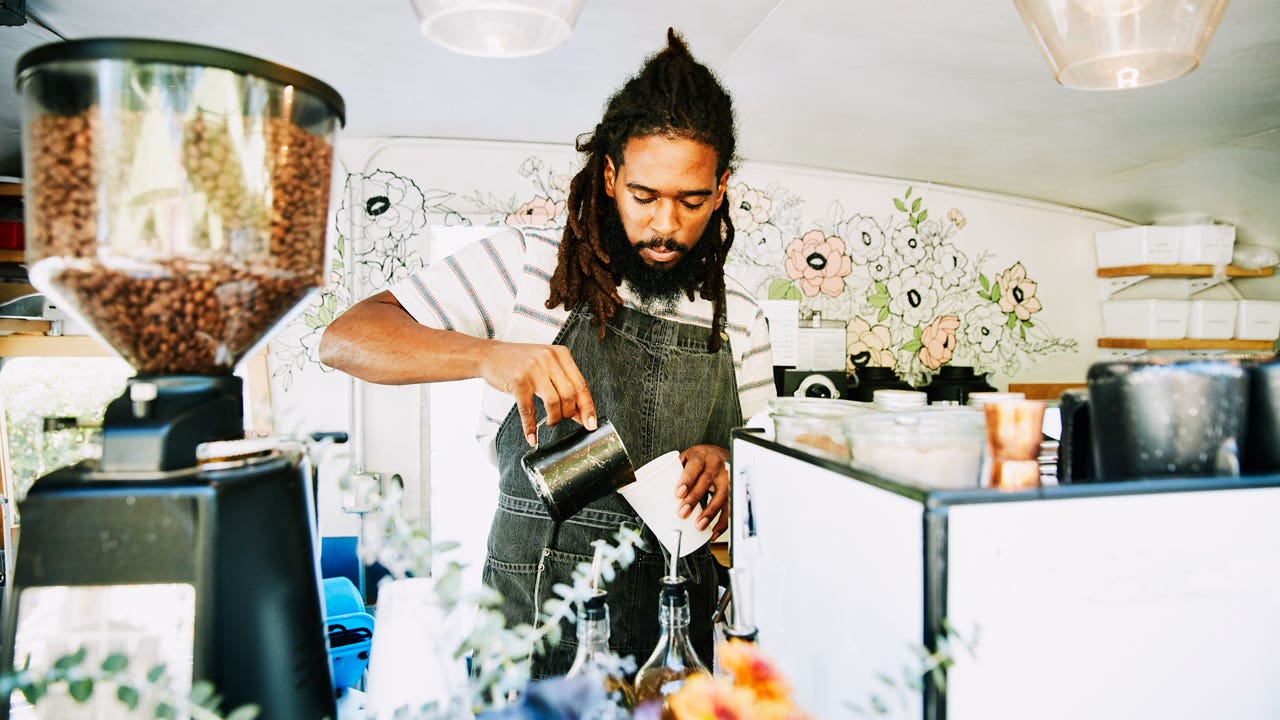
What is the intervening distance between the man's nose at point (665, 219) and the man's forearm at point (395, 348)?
391 millimetres

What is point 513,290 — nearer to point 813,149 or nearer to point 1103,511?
point 1103,511

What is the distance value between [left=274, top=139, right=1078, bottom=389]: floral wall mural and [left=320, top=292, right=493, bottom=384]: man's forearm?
2593mm

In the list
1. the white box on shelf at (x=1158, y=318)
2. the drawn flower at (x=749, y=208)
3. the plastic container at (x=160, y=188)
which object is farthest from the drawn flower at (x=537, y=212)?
the white box on shelf at (x=1158, y=318)

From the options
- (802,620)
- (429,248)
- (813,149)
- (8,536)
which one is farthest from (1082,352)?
(8,536)

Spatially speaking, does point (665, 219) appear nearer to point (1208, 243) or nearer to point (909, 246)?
point (909, 246)

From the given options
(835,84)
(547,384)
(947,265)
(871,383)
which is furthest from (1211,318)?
(547,384)

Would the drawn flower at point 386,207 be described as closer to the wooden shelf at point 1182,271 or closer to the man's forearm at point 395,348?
the man's forearm at point 395,348

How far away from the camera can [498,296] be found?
150 centimetres

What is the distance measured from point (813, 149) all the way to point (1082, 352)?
7.83 ft

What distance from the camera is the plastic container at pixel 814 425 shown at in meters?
0.79

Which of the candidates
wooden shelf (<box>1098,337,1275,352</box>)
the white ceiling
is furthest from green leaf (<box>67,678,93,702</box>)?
wooden shelf (<box>1098,337,1275,352</box>)

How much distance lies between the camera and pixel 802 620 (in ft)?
2.45

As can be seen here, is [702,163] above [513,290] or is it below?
above

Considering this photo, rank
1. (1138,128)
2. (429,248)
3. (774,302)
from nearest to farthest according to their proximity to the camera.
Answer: (1138,128)
(429,248)
(774,302)
